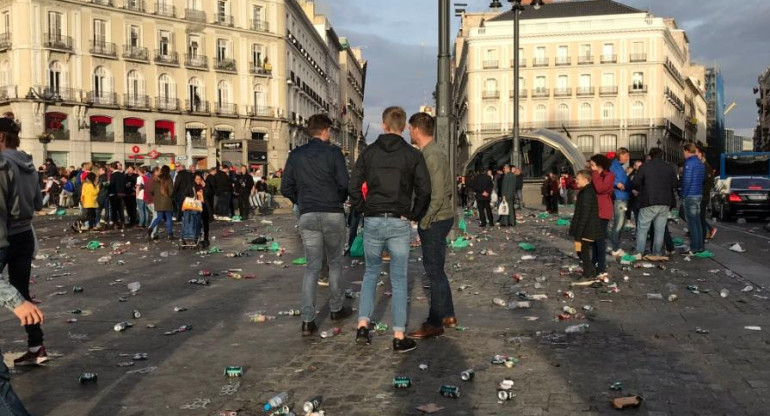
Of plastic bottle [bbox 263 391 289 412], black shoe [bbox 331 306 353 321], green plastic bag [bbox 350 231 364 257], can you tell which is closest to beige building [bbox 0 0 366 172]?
green plastic bag [bbox 350 231 364 257]

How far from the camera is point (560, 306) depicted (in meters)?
7.77

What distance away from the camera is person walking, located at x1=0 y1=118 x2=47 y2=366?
4.85 meters

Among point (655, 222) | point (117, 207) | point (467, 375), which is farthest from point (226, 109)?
point (467, 375)

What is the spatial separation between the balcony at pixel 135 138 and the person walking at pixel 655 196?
44.1m

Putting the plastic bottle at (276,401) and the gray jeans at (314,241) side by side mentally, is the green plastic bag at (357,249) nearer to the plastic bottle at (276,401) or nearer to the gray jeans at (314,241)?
the gray jeans at (314,241)

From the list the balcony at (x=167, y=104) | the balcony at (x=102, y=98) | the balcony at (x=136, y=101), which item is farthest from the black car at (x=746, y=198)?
the balcony at (x=167, y=104)

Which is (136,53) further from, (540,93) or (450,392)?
(450,392)

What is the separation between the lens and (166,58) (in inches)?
2076

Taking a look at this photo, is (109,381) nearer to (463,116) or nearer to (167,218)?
(167,218)

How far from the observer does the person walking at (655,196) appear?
11.5m

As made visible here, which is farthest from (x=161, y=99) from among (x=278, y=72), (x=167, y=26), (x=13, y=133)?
(x=13, y=133)

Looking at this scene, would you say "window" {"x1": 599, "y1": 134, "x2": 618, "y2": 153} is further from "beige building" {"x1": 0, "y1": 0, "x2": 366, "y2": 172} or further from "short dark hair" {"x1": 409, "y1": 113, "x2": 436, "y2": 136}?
"short dark hair" {"x1": 409, "y1": 113, "x2": 436, "y2": 136}

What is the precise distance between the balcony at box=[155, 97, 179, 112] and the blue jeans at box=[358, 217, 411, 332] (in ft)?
161

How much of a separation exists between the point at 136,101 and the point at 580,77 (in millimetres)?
42679
